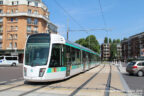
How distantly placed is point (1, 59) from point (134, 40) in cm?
7017

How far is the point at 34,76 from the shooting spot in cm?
965

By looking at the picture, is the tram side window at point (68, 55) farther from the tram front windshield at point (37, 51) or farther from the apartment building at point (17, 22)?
the apartment building at point (17, 22)

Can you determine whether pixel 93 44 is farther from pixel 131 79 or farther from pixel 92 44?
pixel 131 79

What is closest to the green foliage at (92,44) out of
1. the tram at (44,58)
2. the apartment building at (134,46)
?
the apartment building at (134,46)

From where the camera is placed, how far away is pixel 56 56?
1052cm

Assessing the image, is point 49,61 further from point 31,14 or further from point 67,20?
point 31,14

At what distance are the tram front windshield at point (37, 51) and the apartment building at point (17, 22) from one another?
38.5m

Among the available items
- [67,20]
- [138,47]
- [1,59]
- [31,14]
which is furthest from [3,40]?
[138,47]

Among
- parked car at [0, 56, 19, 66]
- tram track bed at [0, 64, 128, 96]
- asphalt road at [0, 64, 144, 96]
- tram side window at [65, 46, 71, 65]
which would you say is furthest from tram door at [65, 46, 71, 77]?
parked car at [0, 56, 19, 66]

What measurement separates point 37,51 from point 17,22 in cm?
4102

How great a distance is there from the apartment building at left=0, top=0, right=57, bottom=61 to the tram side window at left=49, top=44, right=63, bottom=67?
38.6 metres

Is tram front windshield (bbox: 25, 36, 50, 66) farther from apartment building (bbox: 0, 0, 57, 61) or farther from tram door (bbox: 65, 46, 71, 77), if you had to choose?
apartment building (bbox: 0, 0, 57, 61)

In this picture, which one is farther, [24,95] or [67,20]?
[67,20]

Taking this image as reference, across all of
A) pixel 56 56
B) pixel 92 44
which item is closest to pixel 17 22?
pixel 92 44
